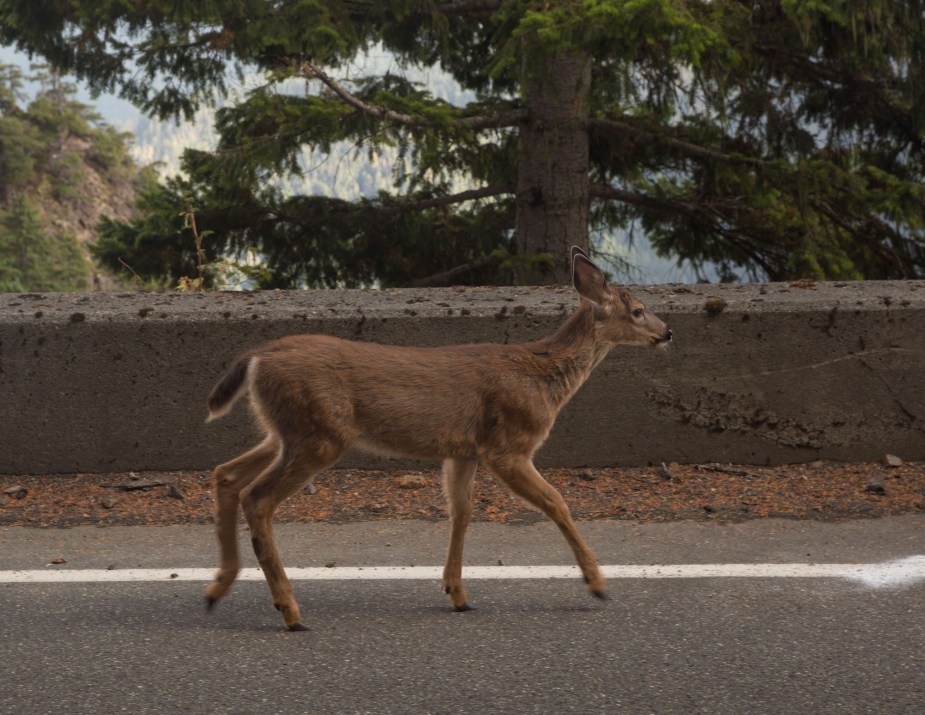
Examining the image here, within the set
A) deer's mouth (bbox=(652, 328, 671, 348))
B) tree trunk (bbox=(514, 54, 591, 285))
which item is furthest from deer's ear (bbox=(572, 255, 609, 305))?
tree trunk (bbox=(514, 54, 591, 285))

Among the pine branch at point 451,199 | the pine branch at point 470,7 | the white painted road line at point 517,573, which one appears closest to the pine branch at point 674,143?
the pine branch at point 451,199

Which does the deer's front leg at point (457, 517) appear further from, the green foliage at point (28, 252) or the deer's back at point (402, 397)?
the green foliage at point (28, 252)

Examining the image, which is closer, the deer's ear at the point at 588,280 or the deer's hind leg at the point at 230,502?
the deer's hind leg at the point at 230,502

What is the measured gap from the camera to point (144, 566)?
5.38m

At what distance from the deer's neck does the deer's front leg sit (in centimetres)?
53

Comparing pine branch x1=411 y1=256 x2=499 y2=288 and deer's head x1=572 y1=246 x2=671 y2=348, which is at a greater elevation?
deer's head x1=572 y1=246 x2=671 y2=348

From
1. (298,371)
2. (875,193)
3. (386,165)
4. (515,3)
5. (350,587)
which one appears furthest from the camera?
(386,165)

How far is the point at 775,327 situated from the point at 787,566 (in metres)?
2.08

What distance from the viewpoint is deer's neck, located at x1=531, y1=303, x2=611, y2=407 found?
17.4 ft

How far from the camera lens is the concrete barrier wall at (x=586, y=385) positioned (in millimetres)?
6828

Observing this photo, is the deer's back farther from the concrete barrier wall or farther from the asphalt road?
the concrete barrier wall

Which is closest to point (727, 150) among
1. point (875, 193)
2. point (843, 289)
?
point (875, 193)

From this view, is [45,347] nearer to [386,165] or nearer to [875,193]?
[386,165]

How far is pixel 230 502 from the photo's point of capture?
16.4ft
